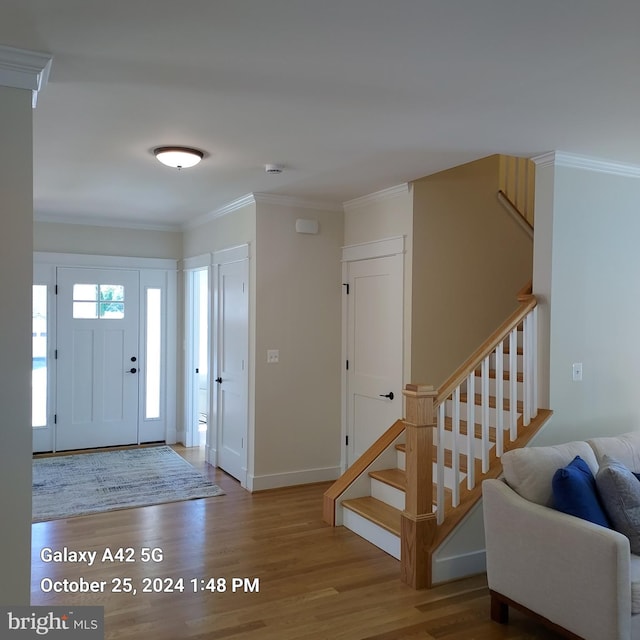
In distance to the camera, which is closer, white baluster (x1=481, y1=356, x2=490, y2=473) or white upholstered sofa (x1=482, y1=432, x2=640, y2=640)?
white upholstered sofa (x1=482, y1=432, x2=640, y2=640)

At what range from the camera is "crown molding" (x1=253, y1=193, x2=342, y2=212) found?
487cm

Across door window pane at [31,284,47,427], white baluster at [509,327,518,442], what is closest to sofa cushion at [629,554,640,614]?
white baluster at [509,327,518,442]

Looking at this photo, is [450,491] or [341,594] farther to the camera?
[450,491]

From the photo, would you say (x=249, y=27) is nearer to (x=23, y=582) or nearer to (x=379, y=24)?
(x=379, y=24)

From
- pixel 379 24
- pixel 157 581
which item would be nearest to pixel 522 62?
pixel 379 24

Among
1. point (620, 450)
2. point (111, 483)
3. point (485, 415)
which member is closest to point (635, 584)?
point (620, 450)

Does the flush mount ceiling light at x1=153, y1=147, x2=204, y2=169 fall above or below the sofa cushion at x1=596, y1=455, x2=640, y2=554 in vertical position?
above

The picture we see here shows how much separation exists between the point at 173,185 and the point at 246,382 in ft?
5.78

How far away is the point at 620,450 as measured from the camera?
3.18 m

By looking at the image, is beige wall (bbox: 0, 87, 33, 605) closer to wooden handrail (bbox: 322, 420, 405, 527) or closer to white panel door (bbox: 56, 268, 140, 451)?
wooden handrail (bbox: 322, 420, 405, 527)

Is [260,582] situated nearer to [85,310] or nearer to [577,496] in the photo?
[577,496]

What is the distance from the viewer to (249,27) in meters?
2.00

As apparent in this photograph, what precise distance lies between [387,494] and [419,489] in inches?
34.7

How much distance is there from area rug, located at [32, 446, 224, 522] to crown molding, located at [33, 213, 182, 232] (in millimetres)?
2497
